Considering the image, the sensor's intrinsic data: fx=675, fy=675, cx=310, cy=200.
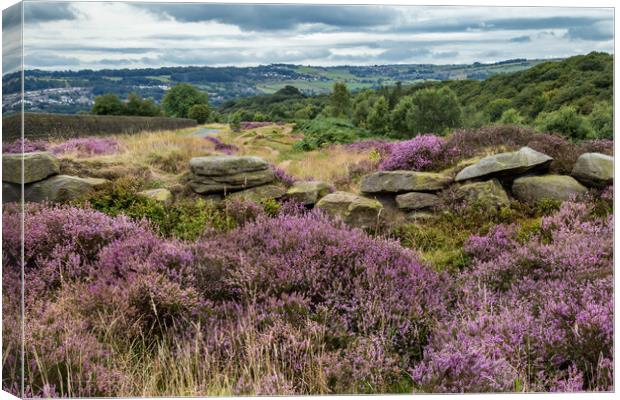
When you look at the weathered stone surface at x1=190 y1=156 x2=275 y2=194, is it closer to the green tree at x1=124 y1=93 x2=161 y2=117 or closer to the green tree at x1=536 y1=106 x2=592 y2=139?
the green tree at x1=124 y1=93 x2=161 y2=117

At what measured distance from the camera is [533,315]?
224 inches

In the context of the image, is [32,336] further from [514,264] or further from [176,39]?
[514,264]

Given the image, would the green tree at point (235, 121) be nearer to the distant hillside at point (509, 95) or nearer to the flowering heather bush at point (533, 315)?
the distant hillside at point (509, 95)

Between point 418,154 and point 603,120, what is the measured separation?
1.82 metres

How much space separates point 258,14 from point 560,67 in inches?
119

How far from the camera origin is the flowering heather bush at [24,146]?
543 cm

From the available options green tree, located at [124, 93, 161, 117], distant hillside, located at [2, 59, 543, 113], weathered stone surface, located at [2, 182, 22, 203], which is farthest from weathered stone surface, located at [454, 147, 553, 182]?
weathered stone surface, located at [2, 182, 22, 203]

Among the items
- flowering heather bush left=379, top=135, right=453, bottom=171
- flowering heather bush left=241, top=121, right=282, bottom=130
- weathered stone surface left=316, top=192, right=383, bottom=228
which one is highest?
flowering heather bush left=241, top=121, right=282, bottom=130

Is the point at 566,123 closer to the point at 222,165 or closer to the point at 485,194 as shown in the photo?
the point at 485,194

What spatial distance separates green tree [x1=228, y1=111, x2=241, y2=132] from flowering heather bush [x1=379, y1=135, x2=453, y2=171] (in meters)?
1.51

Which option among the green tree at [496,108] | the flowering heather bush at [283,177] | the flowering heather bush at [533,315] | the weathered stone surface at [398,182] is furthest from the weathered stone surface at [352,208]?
the green tree at [496,108]

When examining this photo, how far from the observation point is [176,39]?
6090 mm

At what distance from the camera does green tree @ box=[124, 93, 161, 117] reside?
6.42 m

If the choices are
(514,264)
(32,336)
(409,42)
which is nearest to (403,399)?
(514,264)
